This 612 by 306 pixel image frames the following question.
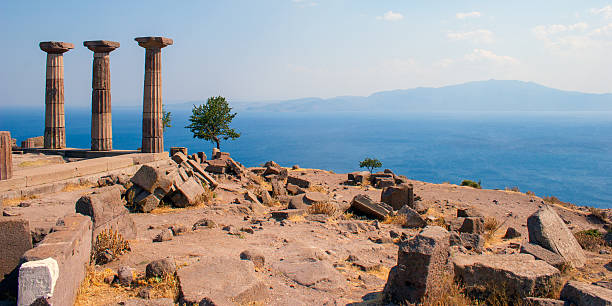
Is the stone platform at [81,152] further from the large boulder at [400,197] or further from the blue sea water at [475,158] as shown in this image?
the blue sea water at [475,158]

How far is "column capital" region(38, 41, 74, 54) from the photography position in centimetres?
2273

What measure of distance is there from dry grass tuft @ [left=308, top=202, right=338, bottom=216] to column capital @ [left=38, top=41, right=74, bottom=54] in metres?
17.3

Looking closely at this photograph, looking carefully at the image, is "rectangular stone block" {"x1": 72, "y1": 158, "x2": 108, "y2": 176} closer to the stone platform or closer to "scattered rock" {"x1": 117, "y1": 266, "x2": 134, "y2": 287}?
the stone platform

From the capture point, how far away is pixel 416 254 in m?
6.45

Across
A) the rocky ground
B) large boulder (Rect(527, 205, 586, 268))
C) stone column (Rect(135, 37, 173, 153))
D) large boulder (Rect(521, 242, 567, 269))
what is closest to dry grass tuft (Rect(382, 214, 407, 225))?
the rocky ground

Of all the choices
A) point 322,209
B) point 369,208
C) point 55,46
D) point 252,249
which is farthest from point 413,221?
point 55,46

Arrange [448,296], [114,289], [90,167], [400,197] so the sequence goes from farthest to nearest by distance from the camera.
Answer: [90,167]
[400,197]
[114,289]
[448,296]

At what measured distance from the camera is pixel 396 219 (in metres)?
14.0

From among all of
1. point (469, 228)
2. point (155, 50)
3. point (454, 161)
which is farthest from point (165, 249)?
point (454, 161)

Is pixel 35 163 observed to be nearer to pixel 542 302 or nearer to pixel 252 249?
pixel 252 249

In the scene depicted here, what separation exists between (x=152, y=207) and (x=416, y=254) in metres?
9.44

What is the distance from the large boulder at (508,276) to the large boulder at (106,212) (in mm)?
6851

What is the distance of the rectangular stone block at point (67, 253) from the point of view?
5496 millimetres

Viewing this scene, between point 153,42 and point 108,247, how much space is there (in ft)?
50.2
